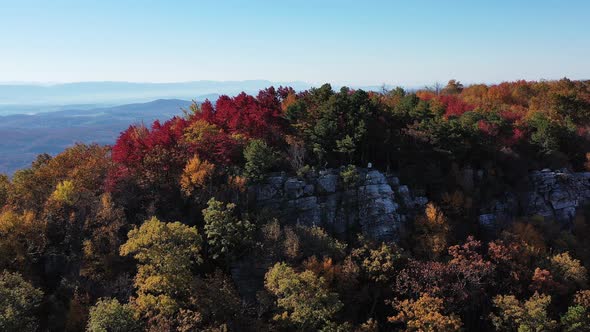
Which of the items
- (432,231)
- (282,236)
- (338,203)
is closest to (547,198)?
(432,231)

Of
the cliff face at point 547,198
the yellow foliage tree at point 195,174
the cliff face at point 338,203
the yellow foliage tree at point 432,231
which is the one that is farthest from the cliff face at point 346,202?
the yellow foliage tree at point 195,174

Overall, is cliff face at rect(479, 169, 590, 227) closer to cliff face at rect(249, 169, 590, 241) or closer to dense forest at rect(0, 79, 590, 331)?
dense forest at rect(0, 79, 590, 331)

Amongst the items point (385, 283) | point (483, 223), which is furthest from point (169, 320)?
point (483, 223)

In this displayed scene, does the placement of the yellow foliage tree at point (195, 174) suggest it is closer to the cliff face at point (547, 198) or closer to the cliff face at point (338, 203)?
the cliff face at point (338, 203)

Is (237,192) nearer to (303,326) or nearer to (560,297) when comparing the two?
(303,326)

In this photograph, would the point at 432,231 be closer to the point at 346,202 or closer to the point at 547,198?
the point at 346,202

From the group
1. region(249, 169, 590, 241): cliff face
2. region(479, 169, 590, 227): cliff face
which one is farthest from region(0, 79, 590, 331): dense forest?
region(479, 169, 590, 227): cliff face

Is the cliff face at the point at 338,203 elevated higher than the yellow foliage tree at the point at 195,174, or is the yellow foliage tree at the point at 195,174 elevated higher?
the yellow foliage tree at the point at 195,174
